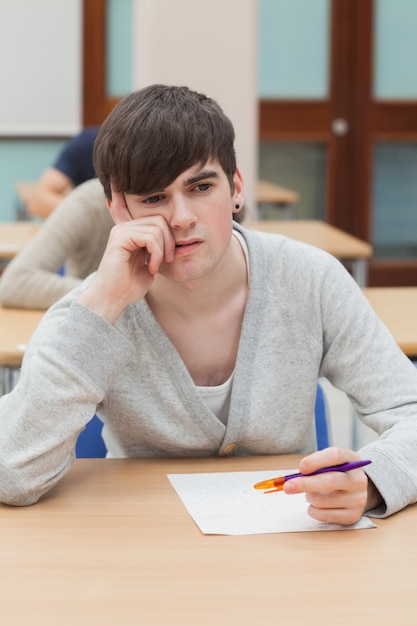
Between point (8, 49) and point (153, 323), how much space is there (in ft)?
19.6

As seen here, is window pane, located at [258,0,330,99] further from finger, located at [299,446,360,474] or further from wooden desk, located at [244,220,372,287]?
finger, located at [299,446,360,474]

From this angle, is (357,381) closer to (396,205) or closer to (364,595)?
(364,595)

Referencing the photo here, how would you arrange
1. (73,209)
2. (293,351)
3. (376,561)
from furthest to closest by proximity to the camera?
(73,209) < (293,351) < (376,561)

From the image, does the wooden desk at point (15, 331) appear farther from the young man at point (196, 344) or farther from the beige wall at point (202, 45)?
the beige wall at point (202, 45)

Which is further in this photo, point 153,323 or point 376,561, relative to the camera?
point 153,323

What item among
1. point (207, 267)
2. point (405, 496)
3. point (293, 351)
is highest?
point (207, 267)

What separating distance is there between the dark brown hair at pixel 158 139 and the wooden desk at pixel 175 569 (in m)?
0.47

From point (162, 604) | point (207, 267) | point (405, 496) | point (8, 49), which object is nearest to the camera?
point (162, 604)

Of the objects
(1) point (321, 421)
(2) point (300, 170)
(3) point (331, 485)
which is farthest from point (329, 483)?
(2) point (300, 170)

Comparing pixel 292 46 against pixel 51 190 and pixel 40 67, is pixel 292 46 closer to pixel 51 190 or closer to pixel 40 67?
pixel 40 67

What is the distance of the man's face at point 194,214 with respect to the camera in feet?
5.58

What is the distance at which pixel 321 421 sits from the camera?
7.14 feet

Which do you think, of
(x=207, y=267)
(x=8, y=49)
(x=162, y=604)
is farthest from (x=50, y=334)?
(x=8, y=49)

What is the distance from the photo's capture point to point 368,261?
773 centimetres
